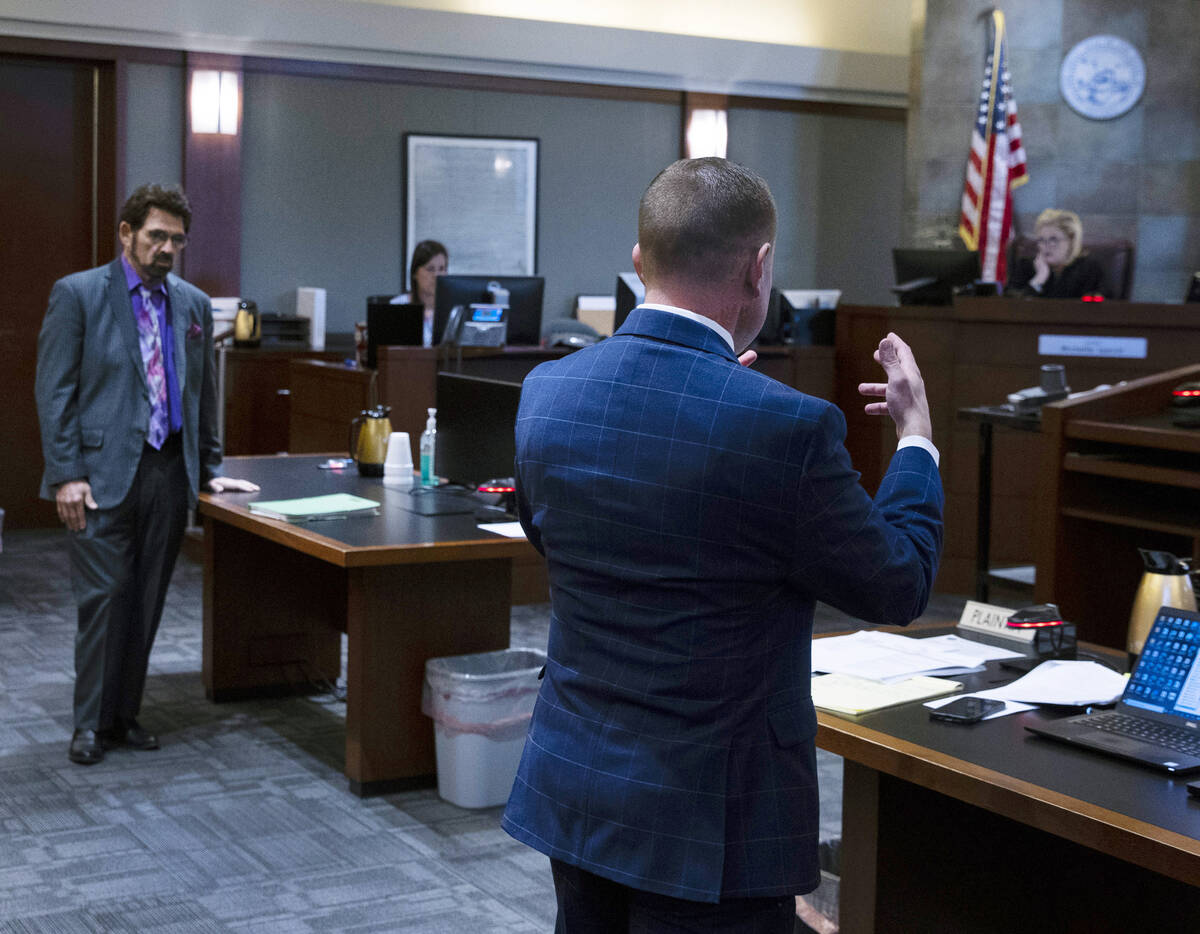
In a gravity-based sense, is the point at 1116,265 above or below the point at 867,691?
above

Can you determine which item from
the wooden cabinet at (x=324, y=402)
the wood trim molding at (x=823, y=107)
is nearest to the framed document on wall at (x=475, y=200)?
the wood trim molding at (x=823, y=107)

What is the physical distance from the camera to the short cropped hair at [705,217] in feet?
4.87

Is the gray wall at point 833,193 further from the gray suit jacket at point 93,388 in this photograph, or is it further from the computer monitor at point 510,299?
the gray suit jacket at point 93,388

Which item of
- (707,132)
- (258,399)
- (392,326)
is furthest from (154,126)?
(707,132)

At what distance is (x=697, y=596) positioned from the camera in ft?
4.83

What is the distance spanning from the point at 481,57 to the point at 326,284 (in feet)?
5.44

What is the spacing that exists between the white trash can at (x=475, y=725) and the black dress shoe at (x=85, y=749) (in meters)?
0.98

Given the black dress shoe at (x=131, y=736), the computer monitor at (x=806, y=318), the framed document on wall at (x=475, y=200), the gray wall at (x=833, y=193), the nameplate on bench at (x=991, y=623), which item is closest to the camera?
the nameplate on bench at (x=991, y=623)

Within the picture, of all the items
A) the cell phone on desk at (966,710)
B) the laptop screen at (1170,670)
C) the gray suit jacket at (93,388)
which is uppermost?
the gray suit jacket at (93,388)

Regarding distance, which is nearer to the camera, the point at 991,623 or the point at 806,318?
the point at 991,623

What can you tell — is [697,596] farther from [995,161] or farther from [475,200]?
[995,161]

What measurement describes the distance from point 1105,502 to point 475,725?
2107 mm

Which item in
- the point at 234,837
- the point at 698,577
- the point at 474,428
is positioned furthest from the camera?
Result: the point at 474,428

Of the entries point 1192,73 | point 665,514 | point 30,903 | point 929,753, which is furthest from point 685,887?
point 1192,73
